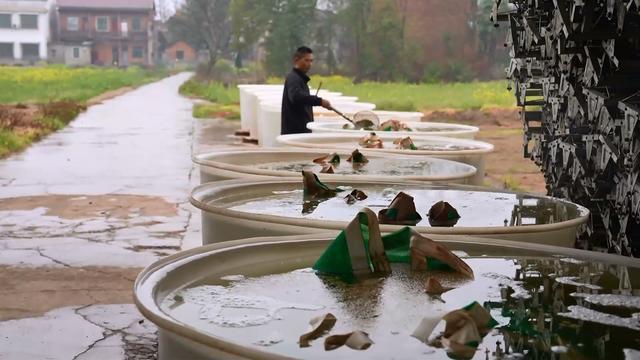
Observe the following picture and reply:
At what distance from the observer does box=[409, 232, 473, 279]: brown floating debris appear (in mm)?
2494

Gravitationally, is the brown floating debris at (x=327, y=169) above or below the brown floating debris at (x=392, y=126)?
above

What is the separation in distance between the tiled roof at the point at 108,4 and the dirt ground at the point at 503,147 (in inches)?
1959

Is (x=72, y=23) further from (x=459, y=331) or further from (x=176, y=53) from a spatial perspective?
(x=459, y=331)

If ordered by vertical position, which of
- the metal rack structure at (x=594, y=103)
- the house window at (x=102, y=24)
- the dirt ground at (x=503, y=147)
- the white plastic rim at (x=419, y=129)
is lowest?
the dirt ground at (x=503, y=147)

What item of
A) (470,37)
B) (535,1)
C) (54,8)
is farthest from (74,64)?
(535,1)

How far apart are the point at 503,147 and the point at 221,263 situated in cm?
1389

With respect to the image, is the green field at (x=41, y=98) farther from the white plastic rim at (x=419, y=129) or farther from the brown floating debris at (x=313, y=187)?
the brown floating debris at (x=313, y=187)

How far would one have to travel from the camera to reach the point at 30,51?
64812 mm

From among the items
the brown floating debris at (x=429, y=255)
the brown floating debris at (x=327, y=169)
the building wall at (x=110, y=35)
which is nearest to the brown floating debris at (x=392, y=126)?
the brown floating debris at (x=327, y=169)

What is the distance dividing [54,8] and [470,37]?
132 ft

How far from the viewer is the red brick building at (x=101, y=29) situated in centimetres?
6788

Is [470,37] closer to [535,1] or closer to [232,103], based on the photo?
[232,103]

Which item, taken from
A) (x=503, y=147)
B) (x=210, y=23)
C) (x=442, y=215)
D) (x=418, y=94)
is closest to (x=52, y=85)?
(x=418, y=94)

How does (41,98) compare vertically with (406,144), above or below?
below
